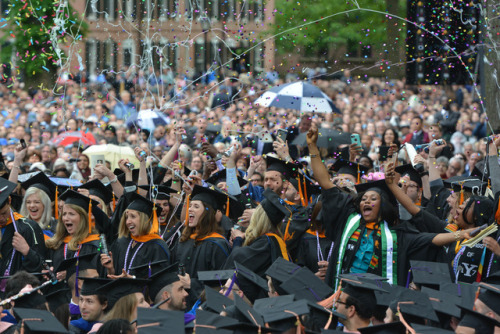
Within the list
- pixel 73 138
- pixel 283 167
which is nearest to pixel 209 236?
pixel 283 167

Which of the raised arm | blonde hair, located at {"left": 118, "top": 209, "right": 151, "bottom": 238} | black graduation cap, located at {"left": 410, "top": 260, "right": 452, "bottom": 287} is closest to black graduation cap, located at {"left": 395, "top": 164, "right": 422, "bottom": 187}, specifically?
the raised arm

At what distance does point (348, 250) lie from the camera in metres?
7.42

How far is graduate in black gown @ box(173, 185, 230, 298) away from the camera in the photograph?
8.22 metres

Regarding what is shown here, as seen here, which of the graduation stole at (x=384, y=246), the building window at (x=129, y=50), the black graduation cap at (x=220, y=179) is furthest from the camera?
the building window at (x=129, y=50)

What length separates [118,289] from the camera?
6477 mm

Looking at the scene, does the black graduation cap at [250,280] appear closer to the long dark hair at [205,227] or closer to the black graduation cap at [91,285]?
the black graduation cap at [91,285]

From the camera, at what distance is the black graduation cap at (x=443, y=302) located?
603 centimetres

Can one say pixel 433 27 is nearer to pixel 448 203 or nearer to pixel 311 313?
pixel 448 203

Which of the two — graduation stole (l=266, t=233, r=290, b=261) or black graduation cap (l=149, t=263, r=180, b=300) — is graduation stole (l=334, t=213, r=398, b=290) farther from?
black graduation cap (l=149, t=263, r=180, b=300)

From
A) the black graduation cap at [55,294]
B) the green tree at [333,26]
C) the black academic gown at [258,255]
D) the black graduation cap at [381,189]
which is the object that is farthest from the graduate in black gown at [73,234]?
the green tree at [333,26]

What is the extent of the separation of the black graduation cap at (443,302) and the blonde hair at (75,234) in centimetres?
363

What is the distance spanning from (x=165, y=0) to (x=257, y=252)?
522 cm

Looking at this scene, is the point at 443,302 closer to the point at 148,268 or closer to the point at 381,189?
the point at 381,189

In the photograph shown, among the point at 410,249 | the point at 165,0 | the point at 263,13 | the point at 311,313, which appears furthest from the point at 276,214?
the point at 165,0
